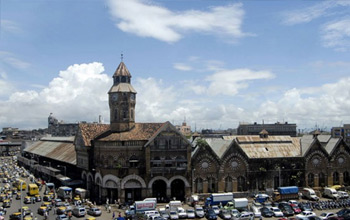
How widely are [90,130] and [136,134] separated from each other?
1432 cm

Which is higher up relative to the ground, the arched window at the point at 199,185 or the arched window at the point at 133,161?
the arched window at the point at 133,161

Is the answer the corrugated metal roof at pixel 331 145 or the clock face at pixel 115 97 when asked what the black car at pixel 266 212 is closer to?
the corrugated metal roof at pixel 331 145

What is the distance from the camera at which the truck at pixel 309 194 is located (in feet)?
A: 263

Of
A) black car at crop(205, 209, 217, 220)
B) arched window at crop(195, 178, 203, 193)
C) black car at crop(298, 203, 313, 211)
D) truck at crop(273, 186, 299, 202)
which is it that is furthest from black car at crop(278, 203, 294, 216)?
arched window at crop(195, 178, 203, 193)

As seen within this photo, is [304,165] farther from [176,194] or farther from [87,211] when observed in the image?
[87,211]

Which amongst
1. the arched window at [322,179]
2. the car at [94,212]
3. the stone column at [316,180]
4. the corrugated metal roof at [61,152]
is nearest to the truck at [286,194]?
the stone column at [316,180]

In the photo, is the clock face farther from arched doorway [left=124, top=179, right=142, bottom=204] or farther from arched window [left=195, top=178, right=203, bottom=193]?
arched window [left=195, top=178, right=203, bottom=193]

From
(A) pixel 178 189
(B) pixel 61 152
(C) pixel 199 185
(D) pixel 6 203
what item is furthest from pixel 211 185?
(B) pixel 61 152

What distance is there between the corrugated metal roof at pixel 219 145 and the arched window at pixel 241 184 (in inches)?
279

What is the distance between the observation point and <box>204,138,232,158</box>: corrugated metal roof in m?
85.8

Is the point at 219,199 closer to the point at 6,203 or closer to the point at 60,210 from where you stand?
the point at 60,210

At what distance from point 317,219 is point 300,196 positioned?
26477 millimetres

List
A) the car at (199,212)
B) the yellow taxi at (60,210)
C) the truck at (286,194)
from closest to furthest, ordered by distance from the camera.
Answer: the car at (199,212) < the yellow taxi at (60,210) < the truck at (286,194)

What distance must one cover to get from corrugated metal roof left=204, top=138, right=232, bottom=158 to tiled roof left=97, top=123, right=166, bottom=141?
45.1 feet
